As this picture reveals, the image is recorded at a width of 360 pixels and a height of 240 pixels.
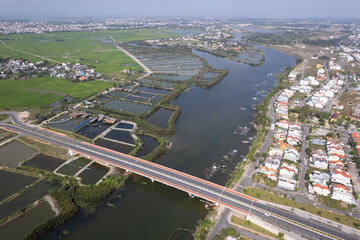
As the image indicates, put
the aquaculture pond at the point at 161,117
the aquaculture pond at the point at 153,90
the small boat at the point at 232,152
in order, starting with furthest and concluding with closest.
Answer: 1. the aquaculture pond at the point at 153,90
2. the aquaculture pond at the point at 161,117
3. the small boat at the point at 232,152

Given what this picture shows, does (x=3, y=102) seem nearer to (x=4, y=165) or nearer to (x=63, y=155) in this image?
(x=4, y=165)

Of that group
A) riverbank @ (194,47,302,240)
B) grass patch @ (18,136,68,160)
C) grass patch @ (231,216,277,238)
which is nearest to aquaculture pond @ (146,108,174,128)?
grass patch @ (18,136,68,160)

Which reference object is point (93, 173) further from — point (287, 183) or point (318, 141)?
point (318, 141)

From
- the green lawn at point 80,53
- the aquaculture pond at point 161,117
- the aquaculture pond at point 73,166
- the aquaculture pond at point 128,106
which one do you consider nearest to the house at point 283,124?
the aquaculture pond at point 161,117

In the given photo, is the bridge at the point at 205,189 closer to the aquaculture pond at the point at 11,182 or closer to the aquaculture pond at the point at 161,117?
the aquaculture pond at the point at 11,182

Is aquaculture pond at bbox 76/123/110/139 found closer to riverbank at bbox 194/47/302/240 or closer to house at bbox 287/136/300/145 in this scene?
riverbank at bbox 194/47/302/240

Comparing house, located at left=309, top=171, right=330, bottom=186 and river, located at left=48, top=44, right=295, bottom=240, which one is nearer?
river, located at left=48, top=44, right=295, bottom=240

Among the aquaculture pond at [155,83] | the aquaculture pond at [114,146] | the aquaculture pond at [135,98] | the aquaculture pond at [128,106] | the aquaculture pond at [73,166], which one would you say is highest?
the aquaculture pond at [155,83]
